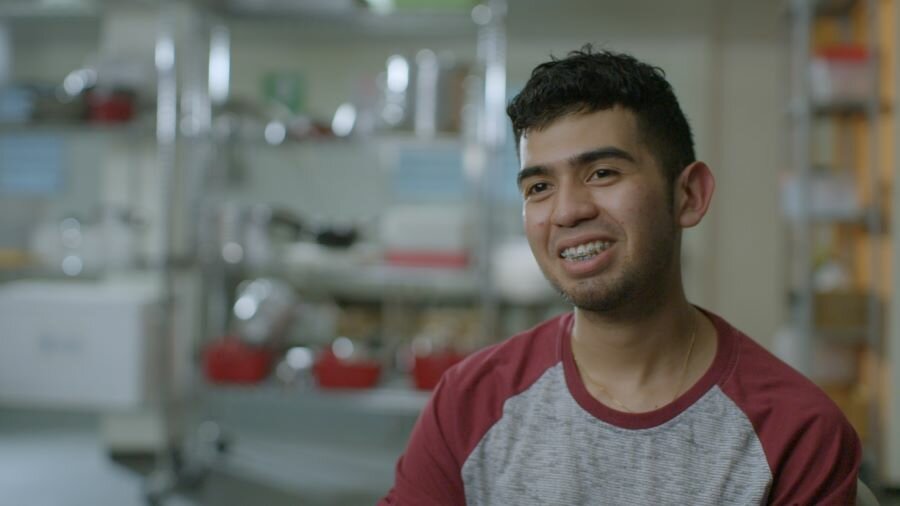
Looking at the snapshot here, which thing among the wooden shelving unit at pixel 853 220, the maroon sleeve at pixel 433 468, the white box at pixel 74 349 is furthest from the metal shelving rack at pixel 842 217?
the maroon sleeve at pixel 433 468

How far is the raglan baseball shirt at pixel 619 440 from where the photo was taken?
0.99 meters

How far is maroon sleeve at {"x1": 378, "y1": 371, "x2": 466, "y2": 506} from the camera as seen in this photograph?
44.1 inches

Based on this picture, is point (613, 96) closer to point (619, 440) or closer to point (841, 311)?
point (619, 440)

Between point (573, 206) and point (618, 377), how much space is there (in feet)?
0.69

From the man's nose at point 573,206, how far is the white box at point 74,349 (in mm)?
2353

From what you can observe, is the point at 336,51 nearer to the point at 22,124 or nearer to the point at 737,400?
the point at 22,124

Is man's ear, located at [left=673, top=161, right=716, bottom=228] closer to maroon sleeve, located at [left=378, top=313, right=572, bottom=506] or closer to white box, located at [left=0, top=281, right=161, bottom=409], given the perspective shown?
maroon sleeve, located at [left=378, top=313, right=572, bottom=506]

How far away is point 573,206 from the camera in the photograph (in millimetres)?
1052

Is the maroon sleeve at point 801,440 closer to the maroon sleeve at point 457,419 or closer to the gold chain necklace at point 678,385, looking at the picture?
the gold chain necklace at point 678,385

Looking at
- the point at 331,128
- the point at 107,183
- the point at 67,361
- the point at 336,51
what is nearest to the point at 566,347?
the point at 331,128

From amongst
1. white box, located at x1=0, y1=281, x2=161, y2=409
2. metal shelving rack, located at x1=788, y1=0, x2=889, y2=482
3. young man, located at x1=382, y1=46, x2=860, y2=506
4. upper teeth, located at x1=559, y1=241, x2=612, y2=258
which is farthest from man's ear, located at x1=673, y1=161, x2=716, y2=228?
white box, located at x1=0, y1=281, x2=161, y2=409

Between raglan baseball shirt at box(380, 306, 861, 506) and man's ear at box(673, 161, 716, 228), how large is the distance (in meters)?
0.13

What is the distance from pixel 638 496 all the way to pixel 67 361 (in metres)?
2.55

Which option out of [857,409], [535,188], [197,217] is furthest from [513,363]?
[857,409]
